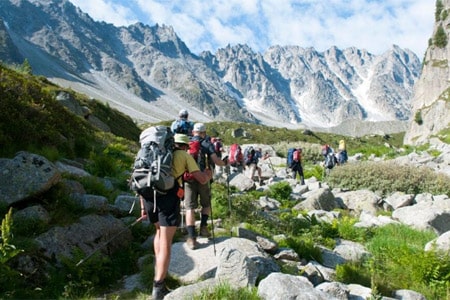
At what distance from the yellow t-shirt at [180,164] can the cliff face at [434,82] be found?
4610cm

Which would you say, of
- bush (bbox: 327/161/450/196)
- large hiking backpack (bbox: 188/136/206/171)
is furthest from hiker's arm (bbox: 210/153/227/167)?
bush (bbox: 327/161/450/196)

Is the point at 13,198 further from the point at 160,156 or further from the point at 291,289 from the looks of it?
the point at 291,289

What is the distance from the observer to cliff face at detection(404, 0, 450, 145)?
47188 millimetres

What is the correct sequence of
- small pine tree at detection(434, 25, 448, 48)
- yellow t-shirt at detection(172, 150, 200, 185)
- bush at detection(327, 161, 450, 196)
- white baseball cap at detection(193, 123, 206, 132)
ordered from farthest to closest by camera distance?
small pine tree at detection(434, 25, 448, 48) < bush at detection(327, 161, 450, 196) < white baseball cap at detection(193, 123, 206, 132) < yellow t-shirt at detection(172, 150, 200, 185)

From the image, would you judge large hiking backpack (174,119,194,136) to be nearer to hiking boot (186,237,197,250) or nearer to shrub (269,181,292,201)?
hiking boot (186,237,197,250)

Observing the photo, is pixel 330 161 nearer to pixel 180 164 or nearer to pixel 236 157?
pixel 236 157

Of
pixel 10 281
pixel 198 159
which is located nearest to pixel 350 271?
pixel 198 159

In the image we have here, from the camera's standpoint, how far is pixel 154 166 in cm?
534

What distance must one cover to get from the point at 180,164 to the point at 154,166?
56 centimetres

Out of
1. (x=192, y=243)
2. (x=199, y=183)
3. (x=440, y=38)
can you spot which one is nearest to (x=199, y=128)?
(x=199, y=183)

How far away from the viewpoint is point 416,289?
6.50m

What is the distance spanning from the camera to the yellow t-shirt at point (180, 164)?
5754 mm

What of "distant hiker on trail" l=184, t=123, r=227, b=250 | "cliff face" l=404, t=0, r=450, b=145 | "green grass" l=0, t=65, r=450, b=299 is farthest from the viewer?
"cliff face" l=404, t=0, r=450, b=145

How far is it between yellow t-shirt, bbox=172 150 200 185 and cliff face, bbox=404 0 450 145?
46.1 meters
